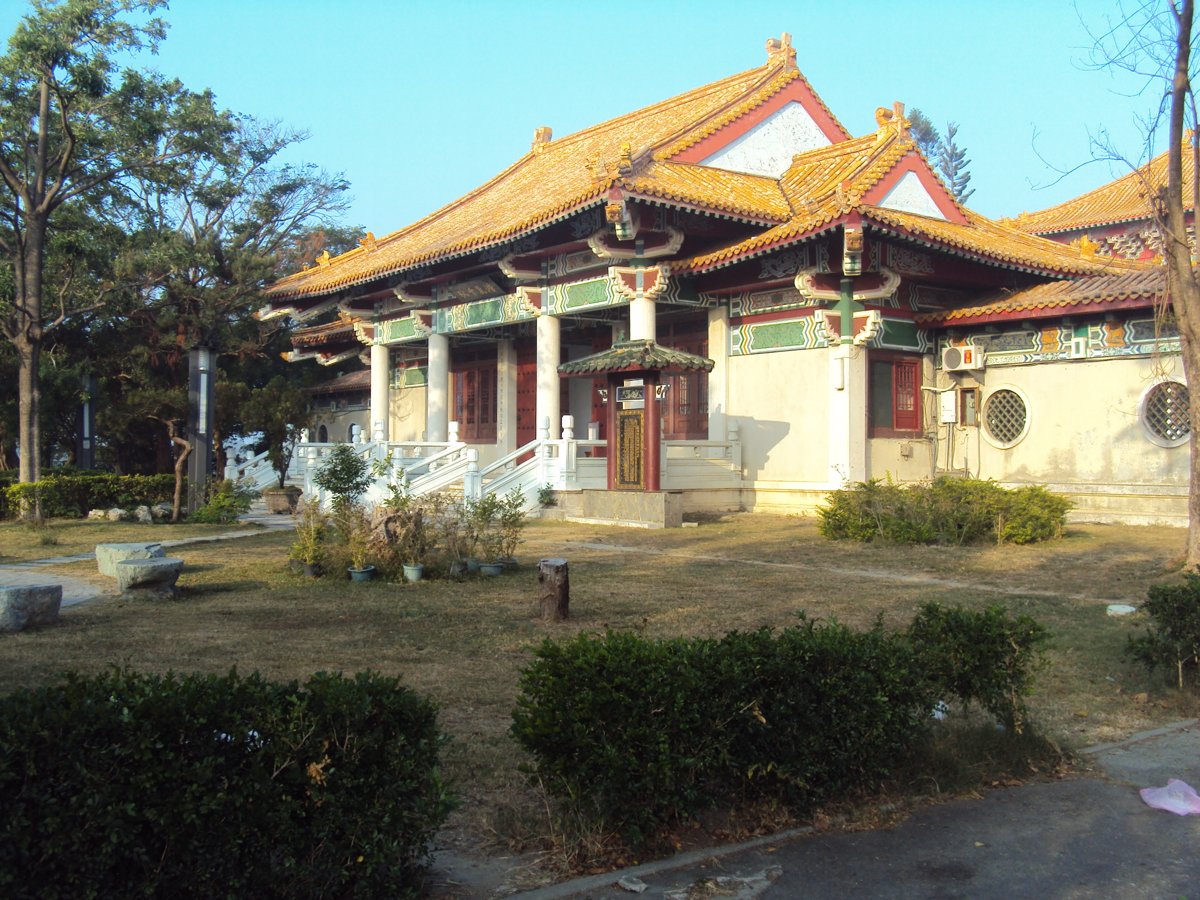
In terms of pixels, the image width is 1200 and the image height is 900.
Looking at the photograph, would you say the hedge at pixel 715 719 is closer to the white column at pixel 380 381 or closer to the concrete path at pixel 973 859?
the concrete path at pixel 973 859

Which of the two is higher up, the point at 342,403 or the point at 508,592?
the point at 342,403

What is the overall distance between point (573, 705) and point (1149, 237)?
23.6 m

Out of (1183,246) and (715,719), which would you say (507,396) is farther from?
(715,719)

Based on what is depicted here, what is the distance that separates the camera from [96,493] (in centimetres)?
1869

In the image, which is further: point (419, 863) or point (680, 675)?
point (680, 675)

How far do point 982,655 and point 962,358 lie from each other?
13578 mm

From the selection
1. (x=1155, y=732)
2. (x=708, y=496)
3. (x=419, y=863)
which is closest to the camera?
(x=419, y=863)

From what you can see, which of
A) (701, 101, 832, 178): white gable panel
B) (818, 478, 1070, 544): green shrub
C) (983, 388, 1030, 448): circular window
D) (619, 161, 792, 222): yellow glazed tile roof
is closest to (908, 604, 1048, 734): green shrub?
(818, 478, 1070, 544): green shrub

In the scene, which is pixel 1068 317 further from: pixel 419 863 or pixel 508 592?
pixel 419 863

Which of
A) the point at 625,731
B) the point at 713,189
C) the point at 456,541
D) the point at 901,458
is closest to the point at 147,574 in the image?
the point at 456,541

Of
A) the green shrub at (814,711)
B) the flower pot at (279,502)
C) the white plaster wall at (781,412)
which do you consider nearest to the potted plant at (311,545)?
the green shrub at (814,711)

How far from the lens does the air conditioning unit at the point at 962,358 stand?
58.1 feet

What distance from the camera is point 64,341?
2412 centimetres

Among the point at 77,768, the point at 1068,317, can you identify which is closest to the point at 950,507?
the point at 1068,317
